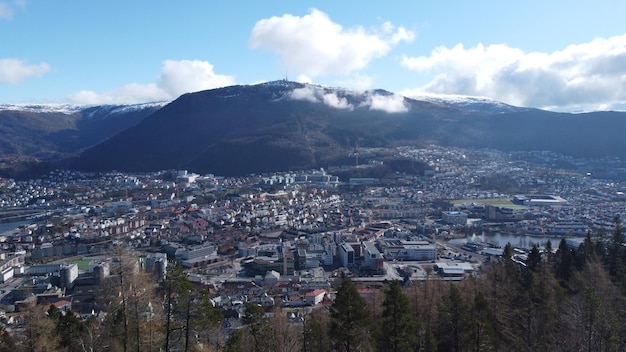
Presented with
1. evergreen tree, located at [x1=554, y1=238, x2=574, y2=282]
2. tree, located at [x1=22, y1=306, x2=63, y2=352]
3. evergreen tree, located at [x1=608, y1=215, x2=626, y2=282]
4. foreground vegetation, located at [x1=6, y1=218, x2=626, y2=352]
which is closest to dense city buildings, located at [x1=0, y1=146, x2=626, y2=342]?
foreground vegetation, located at [x1=6, y1=218, x2=626, y2=352]

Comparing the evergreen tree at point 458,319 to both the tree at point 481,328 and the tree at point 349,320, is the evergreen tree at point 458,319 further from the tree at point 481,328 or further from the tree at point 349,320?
the tree at point 349,320

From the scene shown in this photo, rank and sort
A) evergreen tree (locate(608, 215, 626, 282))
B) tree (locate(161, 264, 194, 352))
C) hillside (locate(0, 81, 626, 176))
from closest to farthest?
tree (locate(161, 264, 194, 352)), evergreen tree (locate(608, 215, 626, 282)), hillside (locate(0, 81, 626, 176))

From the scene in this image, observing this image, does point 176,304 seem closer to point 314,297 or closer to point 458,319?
point 458,319

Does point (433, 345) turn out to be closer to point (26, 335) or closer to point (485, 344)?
point (485, 344)

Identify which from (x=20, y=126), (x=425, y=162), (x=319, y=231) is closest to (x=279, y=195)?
(x=319, y=231)

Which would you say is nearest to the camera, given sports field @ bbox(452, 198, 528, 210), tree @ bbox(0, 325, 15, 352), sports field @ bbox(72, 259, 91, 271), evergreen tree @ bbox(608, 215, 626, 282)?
tree @ bbox(0, 325, 15, 352)

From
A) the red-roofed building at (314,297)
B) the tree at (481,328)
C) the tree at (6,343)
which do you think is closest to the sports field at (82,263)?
the red-roofed building at (314,297)

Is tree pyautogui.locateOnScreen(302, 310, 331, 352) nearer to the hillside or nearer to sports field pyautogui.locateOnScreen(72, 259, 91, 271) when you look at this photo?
sports field pyautogui.locateOnScreen(72, 259, 91, 271)
